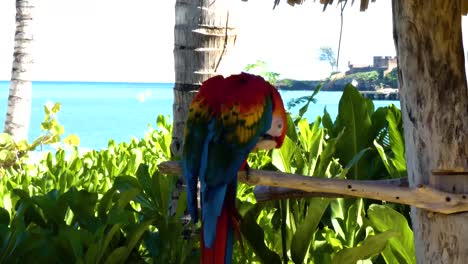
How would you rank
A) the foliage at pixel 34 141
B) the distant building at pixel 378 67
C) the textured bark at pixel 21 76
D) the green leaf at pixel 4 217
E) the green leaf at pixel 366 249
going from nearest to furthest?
the green leaf at pixel 366 249
the green leaf at pixel 4 217
the foliage at pixel 34 141
the textured bark at pixel 21 76
the distant building at pixel 378 67

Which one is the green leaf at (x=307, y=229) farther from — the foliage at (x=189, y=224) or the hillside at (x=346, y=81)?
the hillside at (x=346, y=81)

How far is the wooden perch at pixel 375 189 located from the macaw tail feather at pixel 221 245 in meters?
0.16

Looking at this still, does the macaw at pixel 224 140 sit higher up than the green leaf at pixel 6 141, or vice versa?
the macaw at pixel 224 140

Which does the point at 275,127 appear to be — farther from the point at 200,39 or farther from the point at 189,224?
the point at 189,224

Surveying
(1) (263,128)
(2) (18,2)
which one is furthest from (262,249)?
(2) (18,2)

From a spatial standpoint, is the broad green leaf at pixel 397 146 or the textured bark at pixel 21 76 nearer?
the broad green leaf at pixel 397 146

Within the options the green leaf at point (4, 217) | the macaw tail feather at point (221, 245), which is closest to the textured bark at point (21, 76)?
the green leaf at point (4, 217)

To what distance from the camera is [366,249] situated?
281 centimetres

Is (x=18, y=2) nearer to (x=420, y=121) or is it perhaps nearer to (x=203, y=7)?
(x=203, y=7)

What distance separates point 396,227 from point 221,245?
1.02 m

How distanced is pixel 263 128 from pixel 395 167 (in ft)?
5.82

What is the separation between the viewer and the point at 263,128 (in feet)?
7.43

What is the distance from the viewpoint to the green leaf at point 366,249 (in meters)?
2.77

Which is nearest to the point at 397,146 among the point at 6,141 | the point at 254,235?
the point at 254,235
